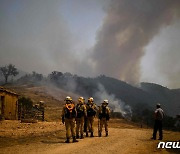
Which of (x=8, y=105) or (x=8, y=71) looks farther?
(x=8, y=71)

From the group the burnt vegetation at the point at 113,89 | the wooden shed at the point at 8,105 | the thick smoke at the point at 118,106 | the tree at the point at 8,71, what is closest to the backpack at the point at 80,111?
the wooden shed at the point at 8,105

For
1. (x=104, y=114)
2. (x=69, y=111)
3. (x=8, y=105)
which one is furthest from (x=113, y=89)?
(x=69, y=111)

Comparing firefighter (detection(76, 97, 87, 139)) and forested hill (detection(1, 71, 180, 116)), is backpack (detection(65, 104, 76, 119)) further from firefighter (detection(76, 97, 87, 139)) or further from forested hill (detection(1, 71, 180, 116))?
forested hill (detection(1, 71, 180, 116))

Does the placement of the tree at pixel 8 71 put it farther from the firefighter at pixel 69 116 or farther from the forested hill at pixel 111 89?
the firefighter at pixel 69 116

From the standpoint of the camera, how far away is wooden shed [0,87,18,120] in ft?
104

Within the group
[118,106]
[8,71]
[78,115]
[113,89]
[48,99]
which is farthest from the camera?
[113,89]

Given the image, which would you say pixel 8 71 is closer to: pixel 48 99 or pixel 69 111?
pixel 48 99

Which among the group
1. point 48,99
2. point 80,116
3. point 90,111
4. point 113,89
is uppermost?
point 113,89

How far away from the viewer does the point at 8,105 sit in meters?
32.9

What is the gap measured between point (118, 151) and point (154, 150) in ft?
6.24

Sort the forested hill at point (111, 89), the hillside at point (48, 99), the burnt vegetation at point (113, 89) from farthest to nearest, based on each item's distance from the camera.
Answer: the forested hill at point (111, 89) < the burnt vegetation at point (113, 89) < the hillside at point (48, 99)

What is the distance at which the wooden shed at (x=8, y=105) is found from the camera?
104 feet

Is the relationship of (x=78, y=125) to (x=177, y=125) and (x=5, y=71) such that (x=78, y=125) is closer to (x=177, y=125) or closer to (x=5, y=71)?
(x=177, y=125)

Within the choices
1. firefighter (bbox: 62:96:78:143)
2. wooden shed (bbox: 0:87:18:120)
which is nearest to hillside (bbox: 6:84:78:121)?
wooden shed (bbox: 0:87:18:120)
